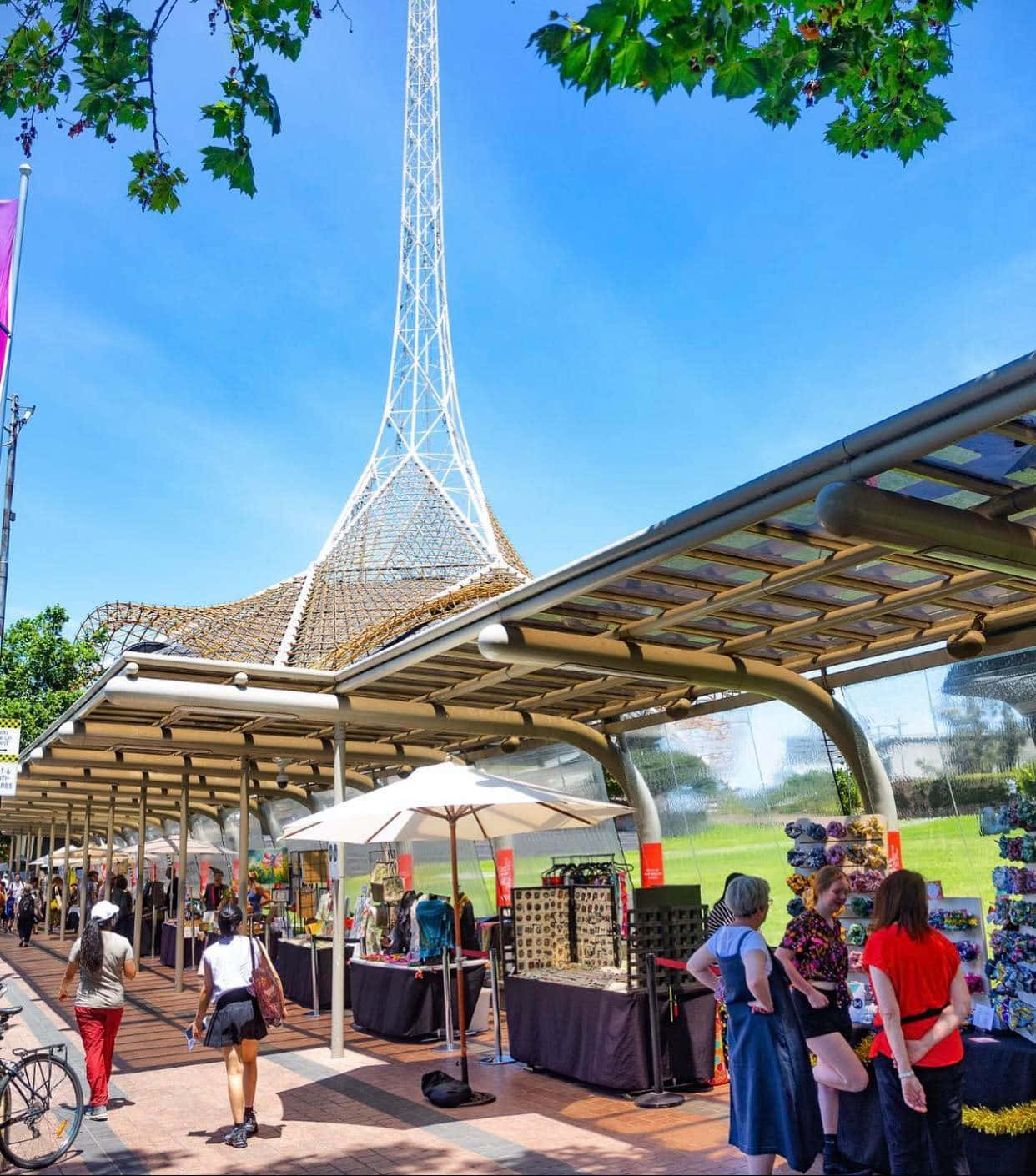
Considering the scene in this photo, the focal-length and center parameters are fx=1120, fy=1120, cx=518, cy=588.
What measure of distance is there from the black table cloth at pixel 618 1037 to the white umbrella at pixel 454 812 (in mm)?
763

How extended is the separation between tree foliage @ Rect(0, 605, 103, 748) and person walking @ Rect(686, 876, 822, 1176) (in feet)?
118

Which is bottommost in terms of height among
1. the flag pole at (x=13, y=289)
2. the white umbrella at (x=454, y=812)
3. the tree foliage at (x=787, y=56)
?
the white umbrella at (x=454, y=812)

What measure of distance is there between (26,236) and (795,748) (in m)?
8.90

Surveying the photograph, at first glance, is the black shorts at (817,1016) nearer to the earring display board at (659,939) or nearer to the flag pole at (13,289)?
the earring display board at (659,939)

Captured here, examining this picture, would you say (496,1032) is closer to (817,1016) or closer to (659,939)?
(659,939)

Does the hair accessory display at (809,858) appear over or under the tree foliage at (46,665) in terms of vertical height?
under

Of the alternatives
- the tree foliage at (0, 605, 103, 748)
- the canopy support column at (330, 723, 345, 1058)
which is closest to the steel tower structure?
the tree foliage at (0, 605, 103, 748)

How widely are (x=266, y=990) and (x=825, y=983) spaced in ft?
11.7

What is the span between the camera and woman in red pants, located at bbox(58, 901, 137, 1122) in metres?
7.80

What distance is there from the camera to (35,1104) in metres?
6.68

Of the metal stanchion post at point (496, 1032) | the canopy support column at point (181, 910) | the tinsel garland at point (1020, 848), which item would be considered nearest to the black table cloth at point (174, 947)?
the canopy support column at point (181, 910)

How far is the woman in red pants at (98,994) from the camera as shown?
7797mm

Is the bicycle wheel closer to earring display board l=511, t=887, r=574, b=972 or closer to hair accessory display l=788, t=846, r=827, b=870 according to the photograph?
earring display board l=511, t=887, r=574, b=972

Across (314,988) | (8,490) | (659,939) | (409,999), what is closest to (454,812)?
(659,939)
